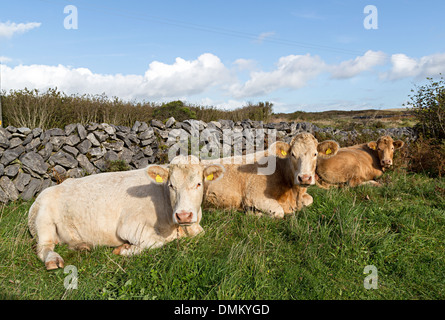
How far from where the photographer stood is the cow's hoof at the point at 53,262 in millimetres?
4125

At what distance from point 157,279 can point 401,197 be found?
625 cm

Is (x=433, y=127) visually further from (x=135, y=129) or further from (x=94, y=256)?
(x=94, y=256)

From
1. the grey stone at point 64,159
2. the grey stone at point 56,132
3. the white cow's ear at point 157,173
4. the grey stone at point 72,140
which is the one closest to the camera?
the white cow's ear at point 157,173

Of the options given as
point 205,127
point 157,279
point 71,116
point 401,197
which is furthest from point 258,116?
point 157,279

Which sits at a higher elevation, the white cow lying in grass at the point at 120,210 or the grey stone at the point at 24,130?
the grey stone at the point at 24,130

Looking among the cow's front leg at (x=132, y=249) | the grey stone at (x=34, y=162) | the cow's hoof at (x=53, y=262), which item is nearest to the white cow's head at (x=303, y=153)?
the cow's front leg at (x=132, y=249)

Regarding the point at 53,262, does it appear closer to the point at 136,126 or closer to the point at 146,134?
the point at 146,134

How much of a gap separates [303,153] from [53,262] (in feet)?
14.5

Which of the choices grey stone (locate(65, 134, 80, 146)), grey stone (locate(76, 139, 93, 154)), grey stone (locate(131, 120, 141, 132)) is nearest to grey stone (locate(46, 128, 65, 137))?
grey stone (locate(65, 134, 80, 146))

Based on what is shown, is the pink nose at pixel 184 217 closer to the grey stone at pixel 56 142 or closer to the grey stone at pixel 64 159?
the grey stone at pixel 64 159

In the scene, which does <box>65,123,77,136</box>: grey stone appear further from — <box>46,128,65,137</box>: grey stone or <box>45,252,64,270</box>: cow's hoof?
<box>45,252,64,270</box>: cow's hoof

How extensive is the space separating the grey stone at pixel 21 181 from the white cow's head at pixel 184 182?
6.09 metres

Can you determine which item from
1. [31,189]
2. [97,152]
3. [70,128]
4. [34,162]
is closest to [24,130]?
[34,162]

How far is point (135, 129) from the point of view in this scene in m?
11.2
